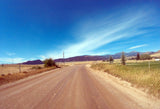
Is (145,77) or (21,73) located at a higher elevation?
(145,77)

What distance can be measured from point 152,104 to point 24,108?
16.2ft

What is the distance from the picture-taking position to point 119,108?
338 cm

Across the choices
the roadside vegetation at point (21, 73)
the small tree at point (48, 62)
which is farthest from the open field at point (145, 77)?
the small tree at point (48, 62)

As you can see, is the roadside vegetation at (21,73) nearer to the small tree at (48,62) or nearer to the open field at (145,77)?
the small tree at (48,62)

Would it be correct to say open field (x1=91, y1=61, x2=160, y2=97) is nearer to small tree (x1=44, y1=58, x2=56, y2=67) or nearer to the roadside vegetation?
the roadside vegetation

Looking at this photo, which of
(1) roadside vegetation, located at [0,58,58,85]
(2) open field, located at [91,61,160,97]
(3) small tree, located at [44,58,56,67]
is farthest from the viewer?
(3) small tree, located at [44,58,56,67]

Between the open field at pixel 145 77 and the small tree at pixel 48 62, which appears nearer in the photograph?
the open field at pixel 145 77

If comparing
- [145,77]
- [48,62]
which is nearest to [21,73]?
[145,77]

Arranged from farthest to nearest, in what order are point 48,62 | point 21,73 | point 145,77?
point 48,62
point 21,73
point 145,77

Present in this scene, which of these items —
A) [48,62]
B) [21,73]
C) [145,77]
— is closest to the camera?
[145,77]

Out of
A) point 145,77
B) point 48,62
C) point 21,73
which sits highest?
point 48,62

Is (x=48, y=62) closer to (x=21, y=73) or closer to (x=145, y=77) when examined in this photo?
(x=21, y=73)

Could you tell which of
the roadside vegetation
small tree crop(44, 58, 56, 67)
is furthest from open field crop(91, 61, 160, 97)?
small tree crop(44, 58, 56, 67)

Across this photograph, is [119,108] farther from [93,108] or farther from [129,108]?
[93,108]
